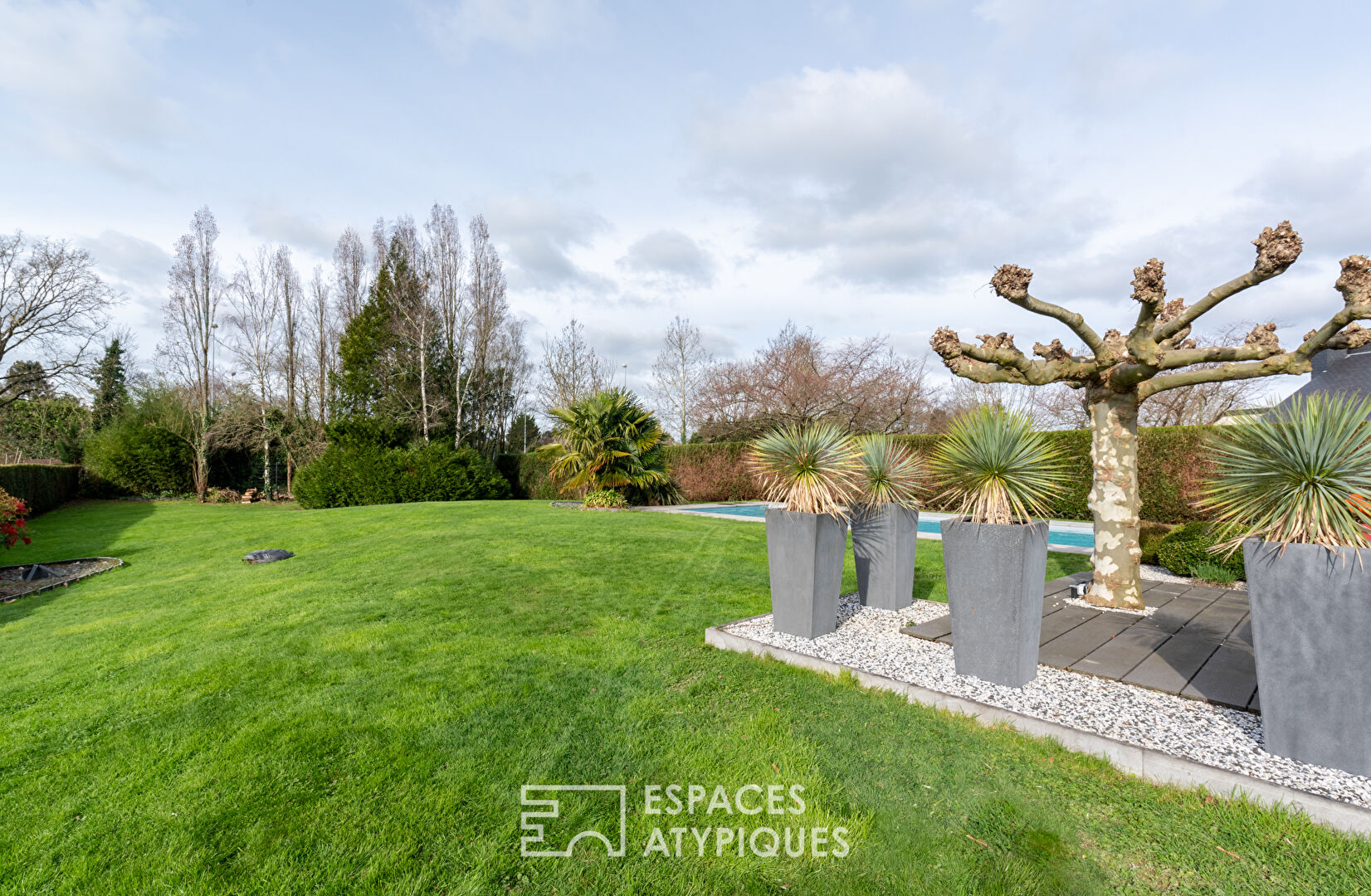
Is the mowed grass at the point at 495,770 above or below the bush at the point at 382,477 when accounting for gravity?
below

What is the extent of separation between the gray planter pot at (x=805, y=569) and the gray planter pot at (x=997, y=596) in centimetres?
91

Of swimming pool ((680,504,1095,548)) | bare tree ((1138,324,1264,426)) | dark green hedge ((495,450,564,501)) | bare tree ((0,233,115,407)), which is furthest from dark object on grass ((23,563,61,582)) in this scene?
bare tree ((1138,324,1264,426))

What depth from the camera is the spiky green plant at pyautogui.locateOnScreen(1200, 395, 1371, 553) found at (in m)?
2.14

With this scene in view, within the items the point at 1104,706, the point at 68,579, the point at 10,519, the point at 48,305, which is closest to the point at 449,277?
the point at 48,305

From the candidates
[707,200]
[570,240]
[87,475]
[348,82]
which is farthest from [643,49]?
[87,475]

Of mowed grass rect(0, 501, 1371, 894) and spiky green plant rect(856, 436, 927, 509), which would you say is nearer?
mowed grass rect(0, 501, 1371, 894)

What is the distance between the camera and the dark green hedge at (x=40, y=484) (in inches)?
506

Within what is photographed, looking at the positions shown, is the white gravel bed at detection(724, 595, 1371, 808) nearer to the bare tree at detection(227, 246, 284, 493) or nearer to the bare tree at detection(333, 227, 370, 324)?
the bare tree at detection(333, 227, 370, 324)

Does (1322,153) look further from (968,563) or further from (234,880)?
(234,880)

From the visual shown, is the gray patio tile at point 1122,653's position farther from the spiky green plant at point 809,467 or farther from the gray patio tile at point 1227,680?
the spiky green plant at point 809,467

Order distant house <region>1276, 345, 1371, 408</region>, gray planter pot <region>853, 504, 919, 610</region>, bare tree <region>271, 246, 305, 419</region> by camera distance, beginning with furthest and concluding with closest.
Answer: bare tree <region>271, 246, 305, 419</region> → distant house <region>1276, 345, 1371, 408</region> → gray planter pot <region>853, 504, 919, 610</region>

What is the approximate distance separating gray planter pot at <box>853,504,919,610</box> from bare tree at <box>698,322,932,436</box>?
14845 millimetres

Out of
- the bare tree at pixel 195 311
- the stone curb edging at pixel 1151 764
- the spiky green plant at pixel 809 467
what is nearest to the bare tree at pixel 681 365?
the bare tree at pixel 195 311

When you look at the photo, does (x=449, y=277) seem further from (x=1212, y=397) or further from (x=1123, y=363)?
(x=1212, y=397)
